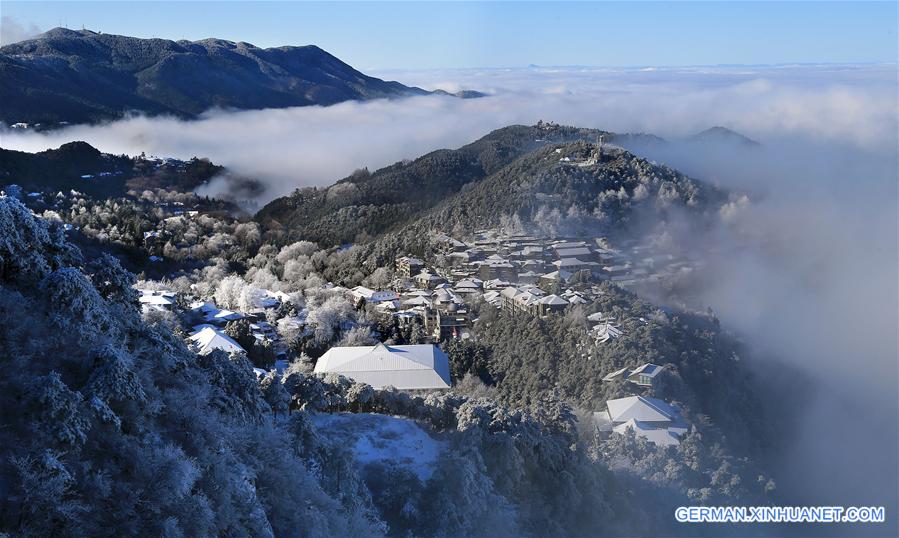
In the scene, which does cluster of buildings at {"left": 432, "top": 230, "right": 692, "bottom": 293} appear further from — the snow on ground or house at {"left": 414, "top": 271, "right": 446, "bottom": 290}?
the snow on ground

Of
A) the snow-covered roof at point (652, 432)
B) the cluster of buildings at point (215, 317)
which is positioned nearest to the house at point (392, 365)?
the cluster of buildings at point (215, 317)

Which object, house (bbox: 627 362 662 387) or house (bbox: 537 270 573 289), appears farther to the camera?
house (bbox: 537 270 573 289)

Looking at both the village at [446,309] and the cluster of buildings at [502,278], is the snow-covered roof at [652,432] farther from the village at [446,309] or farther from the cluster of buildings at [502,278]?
the cluster of buildings at [502,278]

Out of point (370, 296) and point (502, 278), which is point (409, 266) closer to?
point (370, 296)

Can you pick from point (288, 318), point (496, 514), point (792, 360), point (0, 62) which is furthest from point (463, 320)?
point (0, 62)

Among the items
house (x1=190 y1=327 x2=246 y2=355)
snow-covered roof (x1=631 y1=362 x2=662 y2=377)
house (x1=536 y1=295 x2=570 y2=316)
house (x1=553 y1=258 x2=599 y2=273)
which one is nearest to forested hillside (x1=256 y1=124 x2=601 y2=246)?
house (x1=553 y1=258 x2=599 y2=273)

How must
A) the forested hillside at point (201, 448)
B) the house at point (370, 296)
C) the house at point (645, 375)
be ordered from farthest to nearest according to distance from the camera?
the house at point (370, 296) < the house at point (645, 375) < the forested hillside at point (201, 448)

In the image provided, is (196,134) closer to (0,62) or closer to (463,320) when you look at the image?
(0,62)
